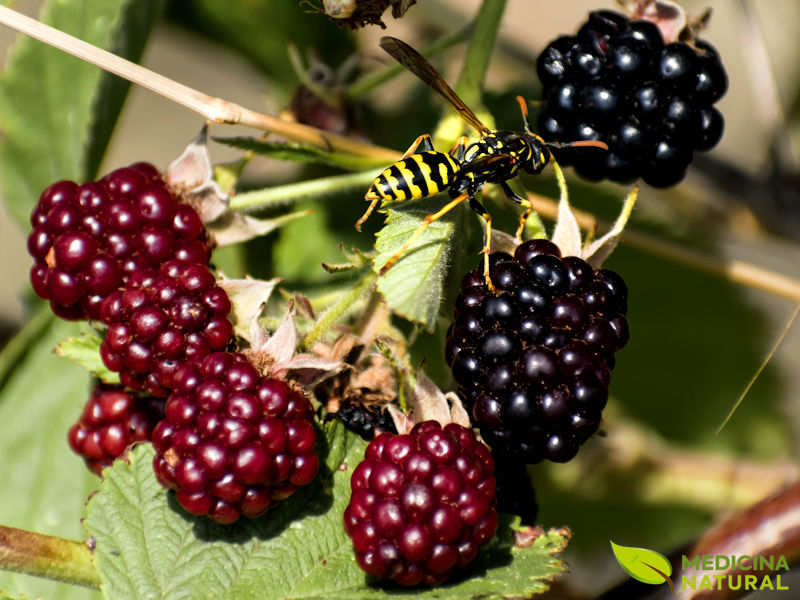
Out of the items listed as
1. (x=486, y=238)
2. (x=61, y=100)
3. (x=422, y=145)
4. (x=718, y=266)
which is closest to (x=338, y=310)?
(x=486, y=238)

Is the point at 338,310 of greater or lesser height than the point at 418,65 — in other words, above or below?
below

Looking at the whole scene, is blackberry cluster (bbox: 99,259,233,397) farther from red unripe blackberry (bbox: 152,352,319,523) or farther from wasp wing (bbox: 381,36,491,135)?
wasp wing (bbox: 381,36,491,135)

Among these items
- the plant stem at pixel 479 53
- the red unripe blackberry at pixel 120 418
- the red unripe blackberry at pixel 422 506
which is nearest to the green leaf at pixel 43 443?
the red unripe blackberry at pixel 120 418

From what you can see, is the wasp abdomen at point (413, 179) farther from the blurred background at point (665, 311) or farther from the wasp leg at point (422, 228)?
the blurred background at point (665, 311)

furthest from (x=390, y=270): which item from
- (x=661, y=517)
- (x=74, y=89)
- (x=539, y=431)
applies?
(x=661, y=517)

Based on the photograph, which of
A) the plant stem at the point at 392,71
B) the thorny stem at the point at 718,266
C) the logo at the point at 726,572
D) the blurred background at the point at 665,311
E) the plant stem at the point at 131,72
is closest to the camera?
the logo at the point at 726,572

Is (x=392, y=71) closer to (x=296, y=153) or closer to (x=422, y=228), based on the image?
(x=296, y=153)
